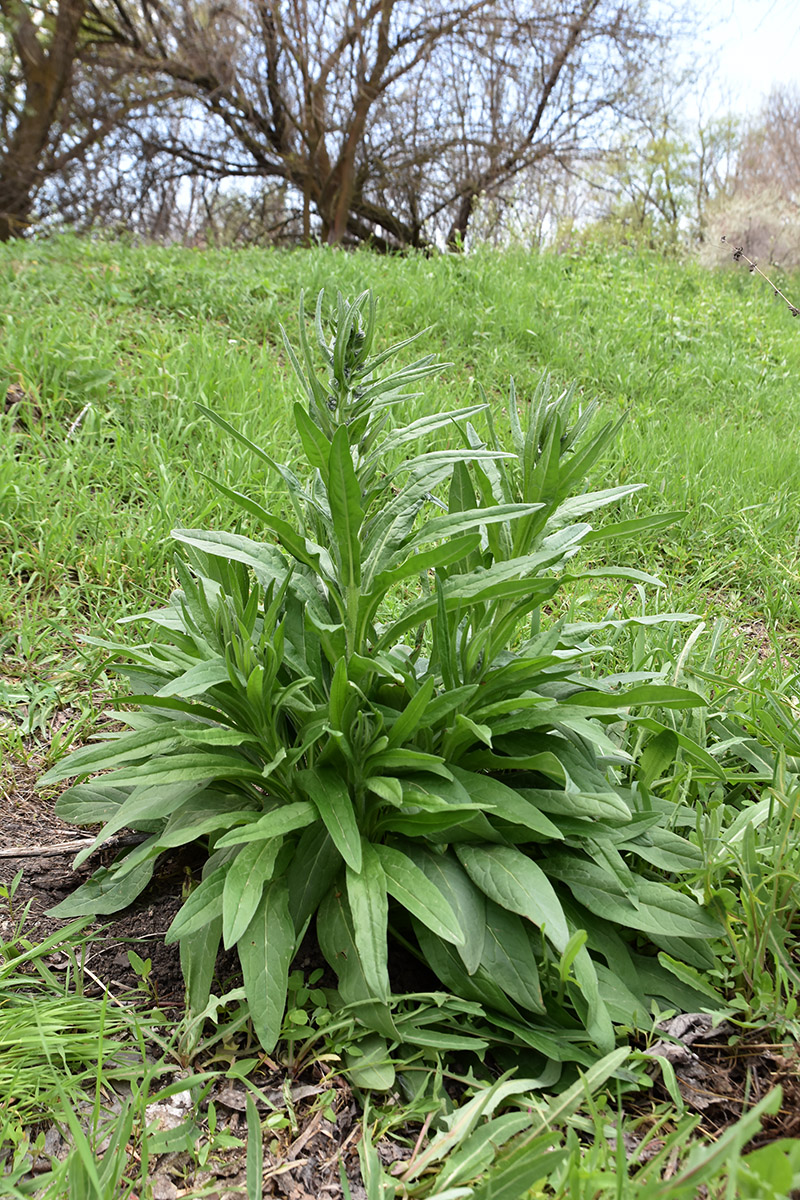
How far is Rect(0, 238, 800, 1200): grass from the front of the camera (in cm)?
140

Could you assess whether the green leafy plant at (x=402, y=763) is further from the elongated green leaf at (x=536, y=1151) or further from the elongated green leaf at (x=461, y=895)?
the elongated green leaf at (x=536, y=1151)

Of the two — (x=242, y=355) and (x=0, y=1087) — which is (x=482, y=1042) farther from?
(x=242, y=355)

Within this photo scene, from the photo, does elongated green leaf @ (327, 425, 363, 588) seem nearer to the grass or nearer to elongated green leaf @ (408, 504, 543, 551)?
elongated green leaf @ (408, 504, 543, 551)

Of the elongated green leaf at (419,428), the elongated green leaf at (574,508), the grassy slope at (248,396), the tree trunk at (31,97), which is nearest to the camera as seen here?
the elongated green leaf at (419,428)

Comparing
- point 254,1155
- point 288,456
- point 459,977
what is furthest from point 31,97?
point 254,1155

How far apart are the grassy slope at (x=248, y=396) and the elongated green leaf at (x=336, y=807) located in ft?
4.31

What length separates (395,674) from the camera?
1.58 meters

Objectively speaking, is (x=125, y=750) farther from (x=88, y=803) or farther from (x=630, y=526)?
(x=630, y=526)

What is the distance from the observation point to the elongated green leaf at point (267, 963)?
1.36 m

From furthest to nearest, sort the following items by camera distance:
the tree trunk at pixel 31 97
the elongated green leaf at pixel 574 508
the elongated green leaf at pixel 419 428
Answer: the tree trunk at pixel 31 97
the elongated green leaf at pixel 574 508
the elongated green leaf at pixel 419 428

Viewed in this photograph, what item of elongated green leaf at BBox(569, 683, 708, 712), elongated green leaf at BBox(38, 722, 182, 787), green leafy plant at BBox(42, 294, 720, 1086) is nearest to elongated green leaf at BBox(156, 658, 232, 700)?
green leafy plant at BBox(42, 294, 720, 1086)

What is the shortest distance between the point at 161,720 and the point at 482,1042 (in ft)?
3.32

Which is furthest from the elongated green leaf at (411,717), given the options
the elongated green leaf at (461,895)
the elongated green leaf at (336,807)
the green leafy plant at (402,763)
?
the elongated green leaf at (461,895)

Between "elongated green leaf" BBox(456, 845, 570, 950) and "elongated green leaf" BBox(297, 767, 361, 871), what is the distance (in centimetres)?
25
